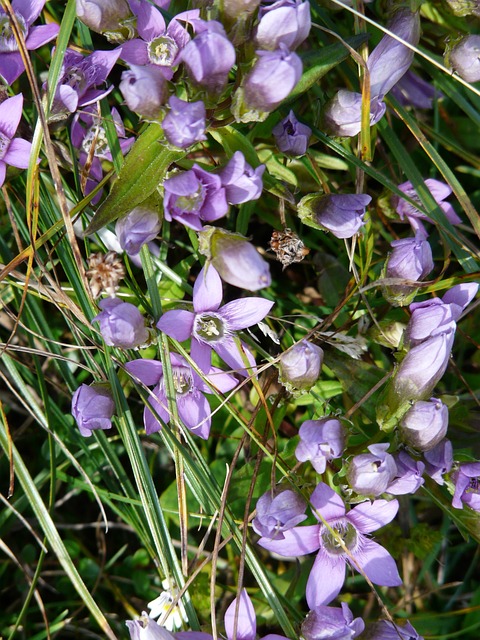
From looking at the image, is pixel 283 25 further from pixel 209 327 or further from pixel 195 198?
pixel 209 327

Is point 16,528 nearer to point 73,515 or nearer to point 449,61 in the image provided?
point 73,515

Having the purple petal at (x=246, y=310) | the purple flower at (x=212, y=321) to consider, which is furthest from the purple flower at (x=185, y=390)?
the purple petal at (x=246, y=310)

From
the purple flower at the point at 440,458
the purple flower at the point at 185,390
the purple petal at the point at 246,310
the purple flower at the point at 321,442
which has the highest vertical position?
the purple petal at the point at 246,310

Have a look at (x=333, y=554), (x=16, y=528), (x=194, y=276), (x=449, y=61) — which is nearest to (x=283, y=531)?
(x=333, y=554)

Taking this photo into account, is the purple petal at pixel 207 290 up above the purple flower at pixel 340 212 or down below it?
below

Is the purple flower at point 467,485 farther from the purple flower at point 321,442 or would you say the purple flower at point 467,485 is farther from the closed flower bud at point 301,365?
the closed flower bud at point 301,365

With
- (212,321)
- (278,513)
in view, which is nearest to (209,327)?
(212,321)

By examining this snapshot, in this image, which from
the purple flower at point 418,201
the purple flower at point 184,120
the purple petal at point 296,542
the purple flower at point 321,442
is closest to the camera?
the purple flower at point 184,120

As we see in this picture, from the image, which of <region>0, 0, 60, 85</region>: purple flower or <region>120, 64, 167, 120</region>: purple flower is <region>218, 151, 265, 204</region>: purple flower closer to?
<region>120, 64, 167, 120</region>: purple flower
